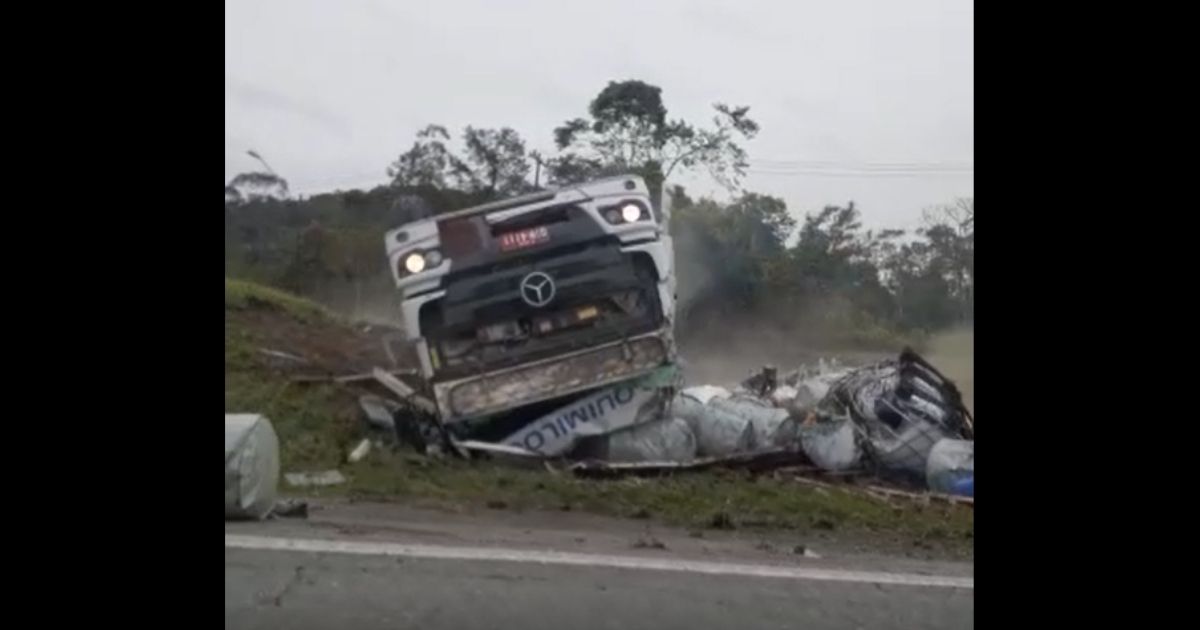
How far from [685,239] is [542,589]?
14.6 ft

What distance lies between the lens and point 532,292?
9.91 metres

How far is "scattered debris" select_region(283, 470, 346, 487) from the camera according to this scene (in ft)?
29.7

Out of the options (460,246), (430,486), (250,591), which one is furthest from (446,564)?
(460,246)

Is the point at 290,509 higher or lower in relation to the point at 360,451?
lower

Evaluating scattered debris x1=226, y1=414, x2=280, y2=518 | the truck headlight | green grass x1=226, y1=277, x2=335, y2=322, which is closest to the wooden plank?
green grass x1=226, y1=277, x2=335, y2=322

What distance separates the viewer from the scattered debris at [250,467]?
7.49 meters

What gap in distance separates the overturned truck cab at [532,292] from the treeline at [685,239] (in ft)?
0.57

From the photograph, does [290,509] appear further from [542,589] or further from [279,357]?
[542,589]

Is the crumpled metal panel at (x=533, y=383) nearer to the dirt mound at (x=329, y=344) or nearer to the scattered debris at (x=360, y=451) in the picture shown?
the dirt mound at (x=329, y=344)


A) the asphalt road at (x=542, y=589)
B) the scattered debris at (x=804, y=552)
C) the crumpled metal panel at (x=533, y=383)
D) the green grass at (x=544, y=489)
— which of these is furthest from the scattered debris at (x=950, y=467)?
the crumpled metal panel at (x=533, y=383)

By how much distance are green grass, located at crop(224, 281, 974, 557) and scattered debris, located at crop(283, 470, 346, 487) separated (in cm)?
6

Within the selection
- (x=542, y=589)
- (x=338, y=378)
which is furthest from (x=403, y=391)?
(x=542, y=589)
